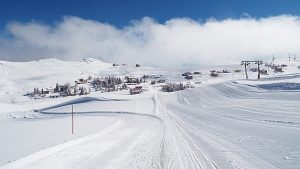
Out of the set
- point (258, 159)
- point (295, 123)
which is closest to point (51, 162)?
point (258, 159)

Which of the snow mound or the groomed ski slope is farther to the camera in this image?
the snow mound

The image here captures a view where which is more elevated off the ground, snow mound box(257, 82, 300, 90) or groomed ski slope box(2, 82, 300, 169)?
snow mound box(257, 82, 300, 90)

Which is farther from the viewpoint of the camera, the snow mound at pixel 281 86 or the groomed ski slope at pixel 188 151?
the snow mound at pixel 281 86

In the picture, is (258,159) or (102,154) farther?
(102,154)

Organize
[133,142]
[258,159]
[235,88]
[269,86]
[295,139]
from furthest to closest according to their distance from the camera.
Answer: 1. [235,88]
2. [269,86]
3. [133,142]
4. [295,139]
5. [258,159]

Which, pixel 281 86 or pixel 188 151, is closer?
pixel 188 151

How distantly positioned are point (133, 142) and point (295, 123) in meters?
Result: 9.01

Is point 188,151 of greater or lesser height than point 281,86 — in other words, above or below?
below

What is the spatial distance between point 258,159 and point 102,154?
5920 millimetres

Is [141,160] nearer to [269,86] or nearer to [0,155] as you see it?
[0,155]

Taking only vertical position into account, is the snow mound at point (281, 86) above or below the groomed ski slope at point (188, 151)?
above

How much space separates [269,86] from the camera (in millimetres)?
50750

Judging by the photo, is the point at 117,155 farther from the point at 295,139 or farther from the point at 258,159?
the point at 295,139

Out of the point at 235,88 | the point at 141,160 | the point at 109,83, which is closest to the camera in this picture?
the point at 141,160
